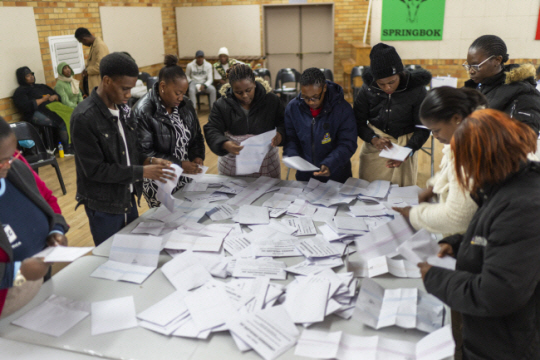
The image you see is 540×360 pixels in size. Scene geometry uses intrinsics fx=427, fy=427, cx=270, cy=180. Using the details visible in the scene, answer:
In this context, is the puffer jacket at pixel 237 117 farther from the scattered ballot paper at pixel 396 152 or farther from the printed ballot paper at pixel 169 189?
the scattered ballot paper at pixel 396 152

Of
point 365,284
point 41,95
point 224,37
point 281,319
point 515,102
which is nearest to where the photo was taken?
point 281,319

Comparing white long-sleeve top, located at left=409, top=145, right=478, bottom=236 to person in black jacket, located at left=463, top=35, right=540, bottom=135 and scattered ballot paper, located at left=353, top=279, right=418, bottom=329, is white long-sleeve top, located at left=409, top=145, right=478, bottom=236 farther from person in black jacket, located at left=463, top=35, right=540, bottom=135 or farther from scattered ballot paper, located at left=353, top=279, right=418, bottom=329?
person in black jacket, located at left=463, top=35, right=540, bottom=135

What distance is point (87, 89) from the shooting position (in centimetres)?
655

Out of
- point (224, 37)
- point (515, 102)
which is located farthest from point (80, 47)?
point (515, 102)

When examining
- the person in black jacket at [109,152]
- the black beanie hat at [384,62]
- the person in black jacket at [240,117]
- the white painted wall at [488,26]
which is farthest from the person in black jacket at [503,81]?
the white painted wall at [488,26]

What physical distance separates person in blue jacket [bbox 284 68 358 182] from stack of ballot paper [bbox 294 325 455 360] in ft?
3.92

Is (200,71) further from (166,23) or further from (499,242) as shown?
(499,242)

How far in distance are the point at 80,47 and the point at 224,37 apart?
369 centimetres

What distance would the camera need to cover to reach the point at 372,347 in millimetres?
1202

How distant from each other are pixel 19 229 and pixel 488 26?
7.09 meters

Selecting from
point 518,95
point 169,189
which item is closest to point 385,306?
point 169,189

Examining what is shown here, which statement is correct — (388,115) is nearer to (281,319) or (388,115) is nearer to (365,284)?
(365,284)

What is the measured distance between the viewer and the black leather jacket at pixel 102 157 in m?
1.83

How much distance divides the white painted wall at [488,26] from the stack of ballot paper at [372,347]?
6.43 m
